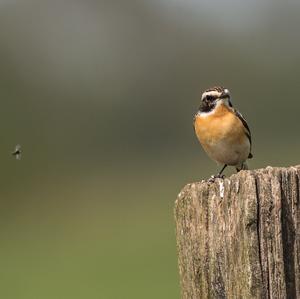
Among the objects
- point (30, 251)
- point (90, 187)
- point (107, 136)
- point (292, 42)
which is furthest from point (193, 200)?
point (292, 42)

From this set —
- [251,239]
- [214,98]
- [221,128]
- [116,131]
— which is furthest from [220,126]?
[116,131]

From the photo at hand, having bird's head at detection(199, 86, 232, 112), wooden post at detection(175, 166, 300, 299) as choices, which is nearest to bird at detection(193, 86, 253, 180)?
bird's head at detection(199, 86, 232, 112)

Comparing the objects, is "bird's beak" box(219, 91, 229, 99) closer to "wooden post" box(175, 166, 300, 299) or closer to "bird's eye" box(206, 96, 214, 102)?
"bird's eye" box(206, 96, 214, 102)

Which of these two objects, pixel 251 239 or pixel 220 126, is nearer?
pixel 251 239

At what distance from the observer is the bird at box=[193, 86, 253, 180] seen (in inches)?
302

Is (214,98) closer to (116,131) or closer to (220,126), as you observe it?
(220,126)

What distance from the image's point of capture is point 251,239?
3.31m

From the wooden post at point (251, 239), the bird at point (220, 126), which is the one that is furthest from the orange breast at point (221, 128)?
the wooden post at point (251, 239)

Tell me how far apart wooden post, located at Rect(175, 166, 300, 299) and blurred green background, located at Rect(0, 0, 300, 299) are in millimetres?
10817

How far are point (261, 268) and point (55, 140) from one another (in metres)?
32.5

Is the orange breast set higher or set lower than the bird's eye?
lower

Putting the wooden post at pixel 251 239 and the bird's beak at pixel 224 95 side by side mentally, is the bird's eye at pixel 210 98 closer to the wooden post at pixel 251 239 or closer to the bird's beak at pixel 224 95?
the bird's beak at pixel 224 95

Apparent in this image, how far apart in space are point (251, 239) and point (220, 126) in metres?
4.40

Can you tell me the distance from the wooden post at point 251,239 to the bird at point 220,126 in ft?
13.8
